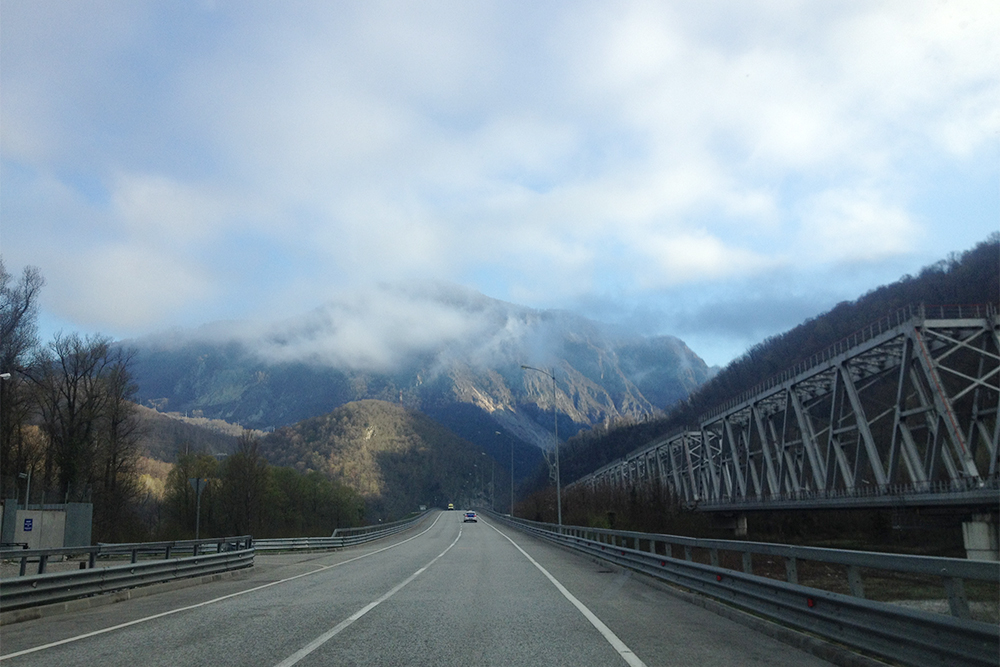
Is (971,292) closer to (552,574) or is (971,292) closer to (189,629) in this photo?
(552,574)

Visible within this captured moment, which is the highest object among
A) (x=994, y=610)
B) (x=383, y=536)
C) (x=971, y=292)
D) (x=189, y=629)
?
(x=971, y=292)

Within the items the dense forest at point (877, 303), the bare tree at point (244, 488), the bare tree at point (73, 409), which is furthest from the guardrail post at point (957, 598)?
the dense forest at point (877, 303)

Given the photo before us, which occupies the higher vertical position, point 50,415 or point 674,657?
point 50,415

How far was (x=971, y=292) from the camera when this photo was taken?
11069cm

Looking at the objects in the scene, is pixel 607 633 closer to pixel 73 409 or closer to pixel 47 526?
pixel 47 526

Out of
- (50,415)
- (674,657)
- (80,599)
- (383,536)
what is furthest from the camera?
(383,536)

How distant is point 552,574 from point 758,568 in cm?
935

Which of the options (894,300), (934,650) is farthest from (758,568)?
(894,300)

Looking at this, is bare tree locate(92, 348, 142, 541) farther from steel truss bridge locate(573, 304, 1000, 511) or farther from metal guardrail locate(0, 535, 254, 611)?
steel truss bridge locate(573, 304, 1000, 511)

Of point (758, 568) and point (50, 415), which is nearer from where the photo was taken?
point (758, 568)

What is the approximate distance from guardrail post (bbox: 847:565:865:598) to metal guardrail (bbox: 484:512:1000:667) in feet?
0.04

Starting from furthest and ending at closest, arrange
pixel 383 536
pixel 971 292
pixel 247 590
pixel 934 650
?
pixel 971 292 < pixel 383 536 < pixel 247 590 < pixel 934 650

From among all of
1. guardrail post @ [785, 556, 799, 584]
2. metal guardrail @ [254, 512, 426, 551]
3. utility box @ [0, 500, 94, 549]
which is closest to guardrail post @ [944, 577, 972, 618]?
guardrail post @ [785, 556, 799, 584]

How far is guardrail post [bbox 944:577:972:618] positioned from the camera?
6105mm
